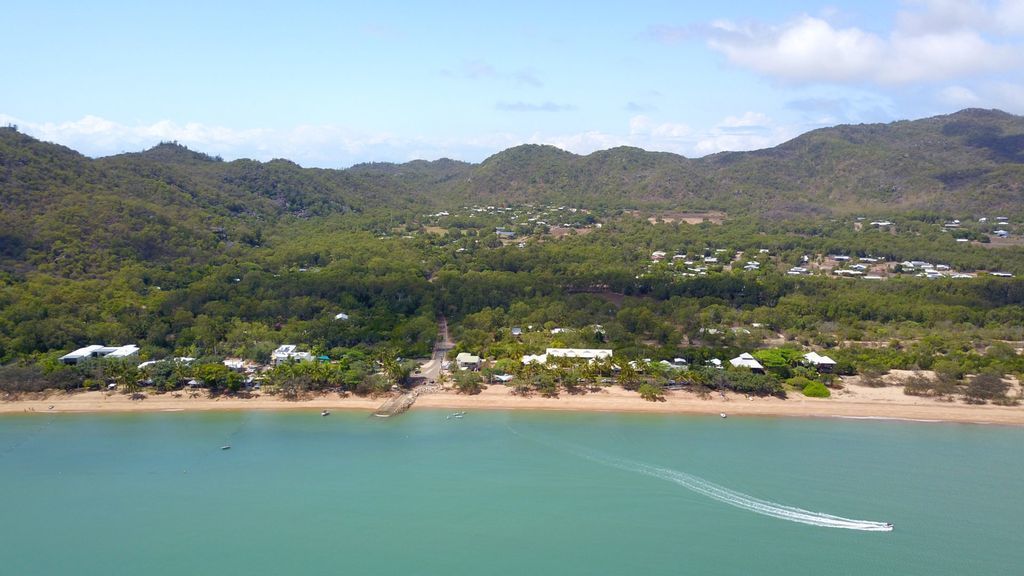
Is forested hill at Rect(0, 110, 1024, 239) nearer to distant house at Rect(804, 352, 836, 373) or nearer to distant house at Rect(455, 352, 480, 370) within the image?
distant house at Rect(455, 352, 480, 370)

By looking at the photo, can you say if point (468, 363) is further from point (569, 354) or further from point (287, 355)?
point (287, 355)

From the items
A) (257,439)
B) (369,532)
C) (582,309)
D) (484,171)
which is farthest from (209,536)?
(484,171)

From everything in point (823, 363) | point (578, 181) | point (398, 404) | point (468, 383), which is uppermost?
point (578, 181)

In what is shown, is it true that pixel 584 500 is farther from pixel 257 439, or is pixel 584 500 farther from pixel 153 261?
pixel 153 261

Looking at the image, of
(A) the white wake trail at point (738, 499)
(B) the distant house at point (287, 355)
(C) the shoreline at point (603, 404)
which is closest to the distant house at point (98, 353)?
(C) the shoreline at point (603, 404)

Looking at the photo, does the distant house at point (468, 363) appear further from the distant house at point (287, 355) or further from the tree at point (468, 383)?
the distant house at point (287, 355)

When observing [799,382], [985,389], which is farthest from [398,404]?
[985,389]
